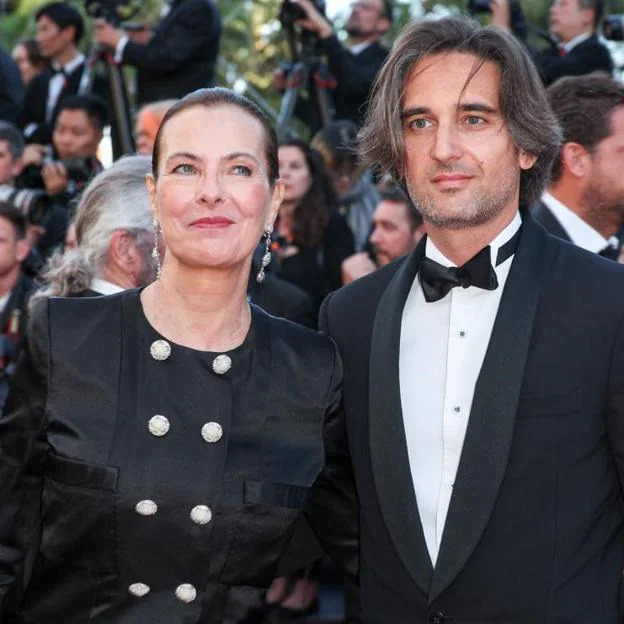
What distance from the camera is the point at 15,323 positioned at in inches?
231

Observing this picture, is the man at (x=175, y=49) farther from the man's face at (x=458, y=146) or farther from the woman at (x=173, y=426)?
the woman at (x=173, y=426)

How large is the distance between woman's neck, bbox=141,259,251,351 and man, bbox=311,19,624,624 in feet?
1.27

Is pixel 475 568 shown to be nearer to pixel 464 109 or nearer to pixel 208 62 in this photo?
pixel 464 109

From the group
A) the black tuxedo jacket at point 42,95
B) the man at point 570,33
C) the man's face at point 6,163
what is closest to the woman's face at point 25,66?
the black tuxedo jacket at point 42,95

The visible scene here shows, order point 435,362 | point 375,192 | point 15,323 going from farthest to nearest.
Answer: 1. point 375,192
2. point 15,323
3. point 435,362

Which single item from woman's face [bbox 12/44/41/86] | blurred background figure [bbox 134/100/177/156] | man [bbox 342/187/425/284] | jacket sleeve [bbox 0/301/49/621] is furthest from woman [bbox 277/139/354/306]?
woman's face [bbox 12/44/41/86]

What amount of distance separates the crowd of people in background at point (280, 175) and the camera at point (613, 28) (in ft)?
0.21

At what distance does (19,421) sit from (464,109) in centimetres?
133

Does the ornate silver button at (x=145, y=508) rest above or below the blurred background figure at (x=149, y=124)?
below

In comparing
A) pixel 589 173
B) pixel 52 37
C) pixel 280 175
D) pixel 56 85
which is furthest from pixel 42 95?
pixel 280 175

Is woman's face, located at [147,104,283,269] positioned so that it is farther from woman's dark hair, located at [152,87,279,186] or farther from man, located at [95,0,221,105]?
man, located at [95,0,221,105]

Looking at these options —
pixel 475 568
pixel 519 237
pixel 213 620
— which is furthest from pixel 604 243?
pixel 213 620

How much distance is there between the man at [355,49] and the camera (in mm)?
7853

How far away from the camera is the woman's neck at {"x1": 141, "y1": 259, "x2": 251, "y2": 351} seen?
304cm
